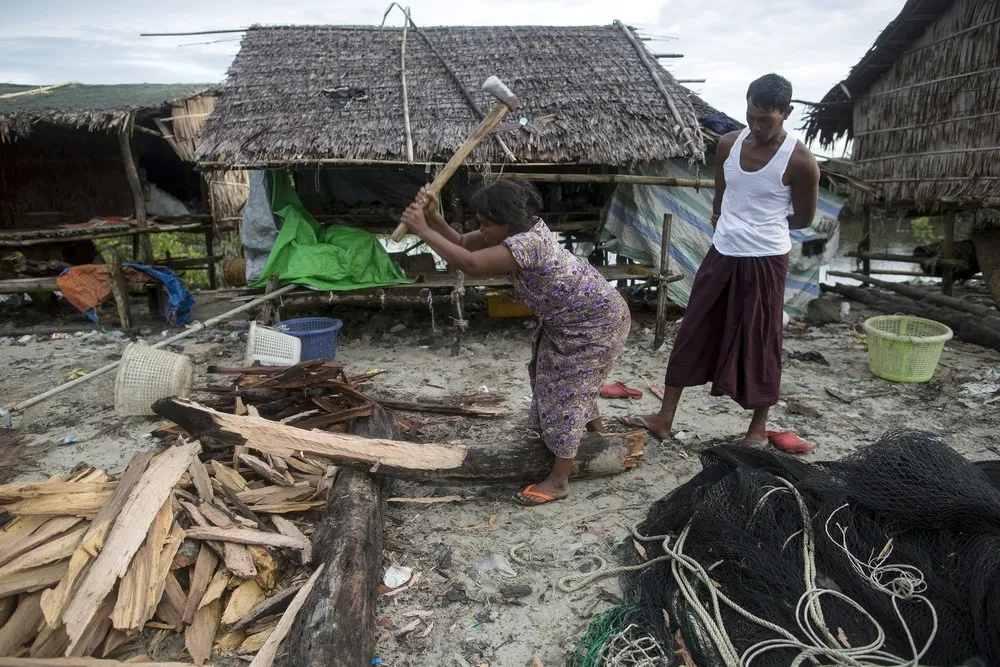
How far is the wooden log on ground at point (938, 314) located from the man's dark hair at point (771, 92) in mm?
4792

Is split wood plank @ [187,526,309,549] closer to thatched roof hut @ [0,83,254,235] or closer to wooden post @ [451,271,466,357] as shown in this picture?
wooden post @ [451,271,466,357]

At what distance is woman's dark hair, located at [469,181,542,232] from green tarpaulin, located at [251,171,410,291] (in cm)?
388

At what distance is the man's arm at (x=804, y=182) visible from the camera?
3.22 metres

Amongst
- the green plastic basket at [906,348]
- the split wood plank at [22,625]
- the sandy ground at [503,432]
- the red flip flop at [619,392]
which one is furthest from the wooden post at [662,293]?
the split wood plank at [22,625]

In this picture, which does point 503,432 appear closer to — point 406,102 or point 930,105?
point 406,102

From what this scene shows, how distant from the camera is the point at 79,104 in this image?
8242 mm

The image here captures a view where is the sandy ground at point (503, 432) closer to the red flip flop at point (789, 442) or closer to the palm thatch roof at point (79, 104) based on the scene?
the red flip flop at point (789, 442)

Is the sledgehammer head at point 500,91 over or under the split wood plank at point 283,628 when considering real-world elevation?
over

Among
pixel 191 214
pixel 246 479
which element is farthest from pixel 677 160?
pixel 191 214

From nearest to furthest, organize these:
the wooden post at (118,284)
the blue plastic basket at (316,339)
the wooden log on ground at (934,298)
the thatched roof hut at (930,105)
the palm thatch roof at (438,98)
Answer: the blue plastic basket at (316,339), the palm thatch roof at (438,98), the wooden log on ground at (934,298), the wooden post at (118,284), the thatched roof hut at (930,105)

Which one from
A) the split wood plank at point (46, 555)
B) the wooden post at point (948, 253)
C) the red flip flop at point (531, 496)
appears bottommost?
the red flip flop at point (531, 496)

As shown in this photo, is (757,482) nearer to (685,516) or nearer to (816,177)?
(685,516)

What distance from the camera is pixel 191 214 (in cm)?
984

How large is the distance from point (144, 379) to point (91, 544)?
2.05 meters
